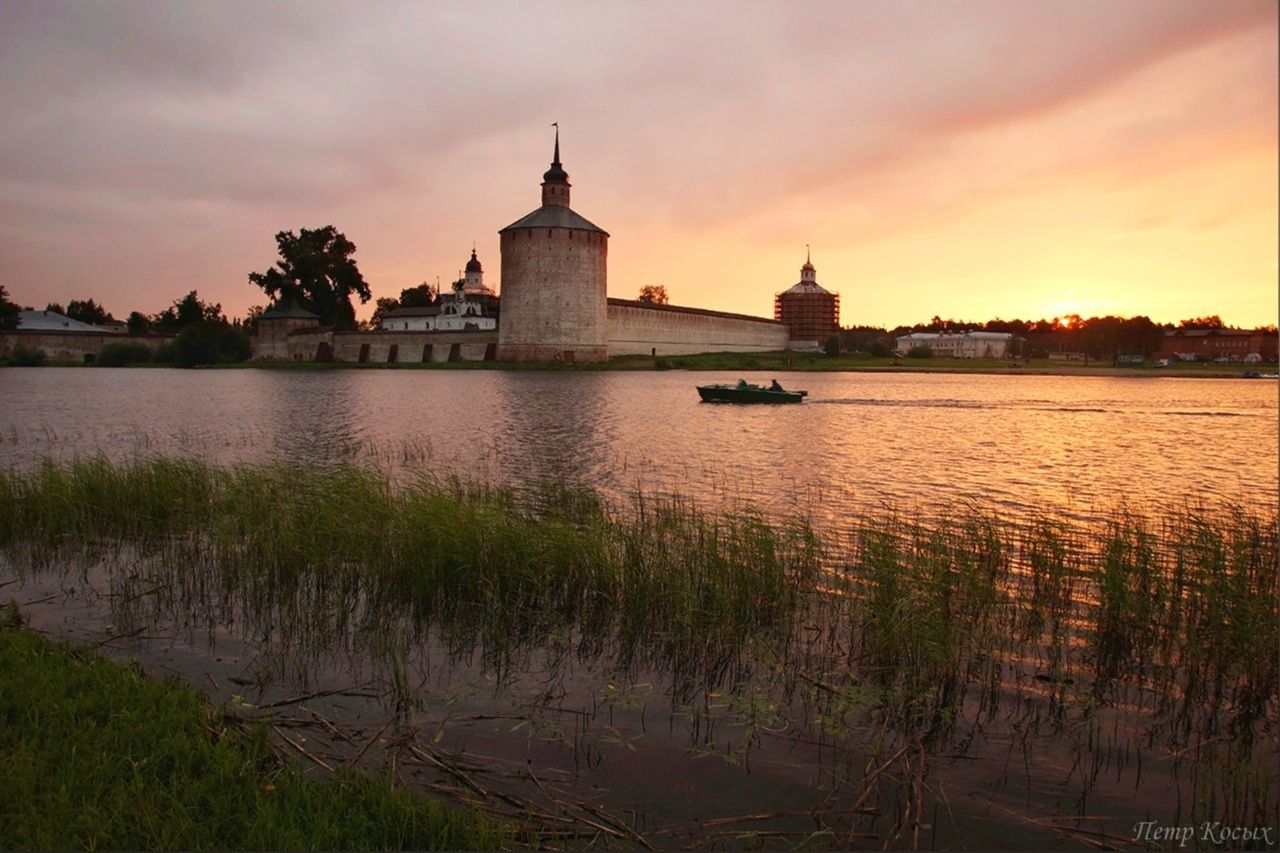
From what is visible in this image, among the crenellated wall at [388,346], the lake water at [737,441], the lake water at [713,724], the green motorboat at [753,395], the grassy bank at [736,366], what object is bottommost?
the lake water at [713,724]

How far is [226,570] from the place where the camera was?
725cm

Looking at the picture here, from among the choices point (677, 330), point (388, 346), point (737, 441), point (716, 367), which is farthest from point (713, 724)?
point (677, 330)

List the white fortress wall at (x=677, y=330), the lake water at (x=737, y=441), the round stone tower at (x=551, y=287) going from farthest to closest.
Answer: the white fortress wall at (x=677, y=330) < the round stone tower at (x=551, y=287) < the lake water at (x=737, y=441)

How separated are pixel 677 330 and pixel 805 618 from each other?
8205cm

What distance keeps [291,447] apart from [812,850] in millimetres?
16590

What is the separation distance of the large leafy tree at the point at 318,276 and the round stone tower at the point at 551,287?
17.9 m

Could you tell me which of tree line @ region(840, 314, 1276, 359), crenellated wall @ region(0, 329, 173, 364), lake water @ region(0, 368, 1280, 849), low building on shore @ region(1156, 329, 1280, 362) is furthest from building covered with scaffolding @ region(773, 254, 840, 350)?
lake water @ region(0, 368, 1280, 849)

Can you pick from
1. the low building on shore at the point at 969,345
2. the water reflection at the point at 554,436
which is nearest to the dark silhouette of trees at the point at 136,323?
the water reflection at the point at 554,436

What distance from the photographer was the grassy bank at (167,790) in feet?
10.4

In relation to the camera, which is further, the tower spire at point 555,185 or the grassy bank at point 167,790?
the tower spire at point 555,185

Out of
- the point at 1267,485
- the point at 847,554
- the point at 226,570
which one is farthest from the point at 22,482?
the point at 1267,485

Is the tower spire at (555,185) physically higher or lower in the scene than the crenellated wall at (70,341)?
higher

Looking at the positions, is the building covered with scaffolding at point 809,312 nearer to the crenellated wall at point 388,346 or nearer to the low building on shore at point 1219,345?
the low building on shore at point 1219,345

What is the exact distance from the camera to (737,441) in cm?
2092
